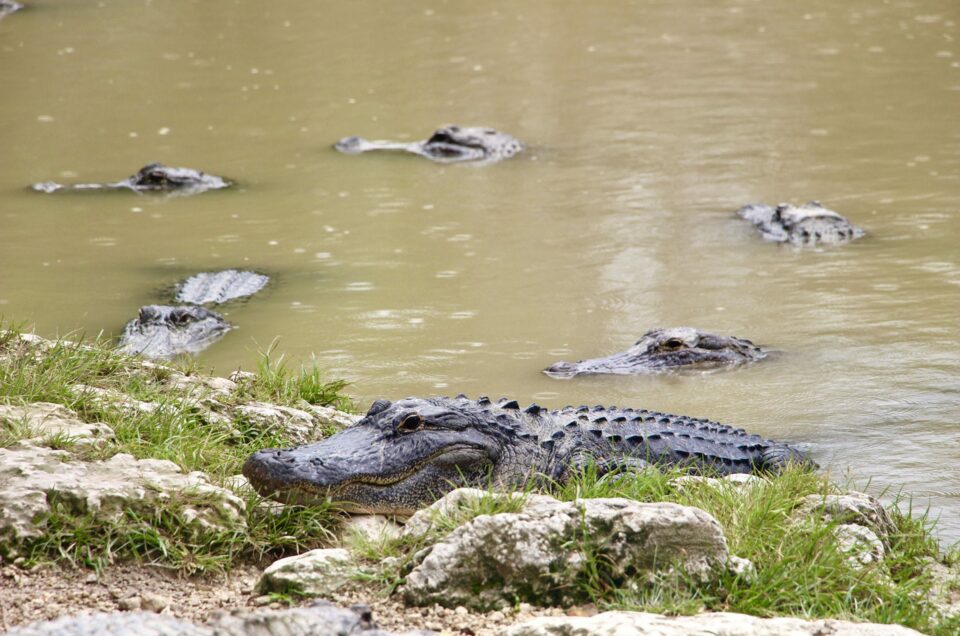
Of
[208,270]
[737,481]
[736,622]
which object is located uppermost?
[736,622]

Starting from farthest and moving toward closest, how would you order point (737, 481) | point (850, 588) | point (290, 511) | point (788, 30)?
point (788, 30)
point (737, 481)
point (290, 511)
point (850, 588)

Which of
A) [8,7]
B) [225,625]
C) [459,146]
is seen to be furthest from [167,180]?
[8,7]

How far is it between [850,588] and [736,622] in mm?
654

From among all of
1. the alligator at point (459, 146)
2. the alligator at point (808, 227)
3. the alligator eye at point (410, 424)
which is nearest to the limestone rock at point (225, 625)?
the alligator eye at point (410, 424)

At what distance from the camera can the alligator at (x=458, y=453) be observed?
14.4ft

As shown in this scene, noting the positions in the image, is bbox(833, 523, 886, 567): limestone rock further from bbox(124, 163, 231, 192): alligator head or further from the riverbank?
bbox(124, 163, 231, 192): alligator head

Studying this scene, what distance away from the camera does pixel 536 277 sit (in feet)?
34.9

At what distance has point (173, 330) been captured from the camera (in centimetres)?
874

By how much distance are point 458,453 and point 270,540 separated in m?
0.89

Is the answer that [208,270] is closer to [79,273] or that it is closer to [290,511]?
[79,273]

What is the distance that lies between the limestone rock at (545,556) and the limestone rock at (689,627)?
0.34 meters

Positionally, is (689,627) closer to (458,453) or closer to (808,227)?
(458,453)

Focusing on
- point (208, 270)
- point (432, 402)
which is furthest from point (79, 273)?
point (432, 402)

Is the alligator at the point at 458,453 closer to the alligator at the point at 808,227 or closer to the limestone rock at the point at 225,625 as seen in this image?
the limestone rock at the point at 225,625
